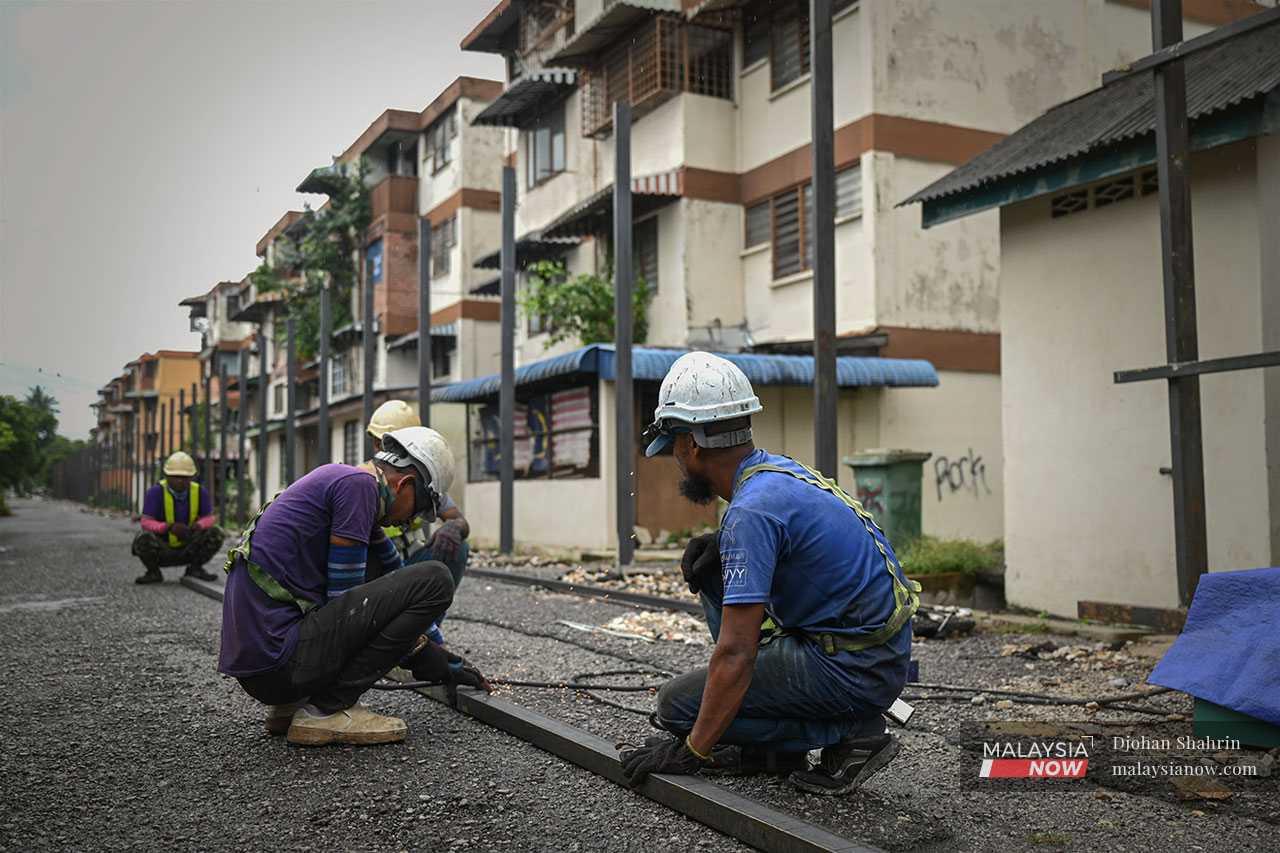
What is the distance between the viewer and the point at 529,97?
1084 inches

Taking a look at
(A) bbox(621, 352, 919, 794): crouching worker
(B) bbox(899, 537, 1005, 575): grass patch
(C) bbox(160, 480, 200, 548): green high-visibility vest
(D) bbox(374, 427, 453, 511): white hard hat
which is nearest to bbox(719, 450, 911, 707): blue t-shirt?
(A) bbox(621, 352, 919, 794): crouching worker

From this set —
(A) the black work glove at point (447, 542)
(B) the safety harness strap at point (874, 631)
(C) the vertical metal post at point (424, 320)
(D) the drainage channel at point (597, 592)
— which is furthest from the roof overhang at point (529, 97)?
(B) the safety harness strap at point (874, 631)

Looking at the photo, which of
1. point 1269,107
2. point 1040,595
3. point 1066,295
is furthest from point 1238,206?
point 1040,595

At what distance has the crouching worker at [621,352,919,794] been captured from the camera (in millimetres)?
4062

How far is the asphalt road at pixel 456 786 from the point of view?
408cm

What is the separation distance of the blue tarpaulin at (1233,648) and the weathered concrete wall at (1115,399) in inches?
148

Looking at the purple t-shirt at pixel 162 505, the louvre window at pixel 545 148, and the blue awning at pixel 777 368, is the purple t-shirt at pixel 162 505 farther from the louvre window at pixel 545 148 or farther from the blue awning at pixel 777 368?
the louvre window at pixel 545 148

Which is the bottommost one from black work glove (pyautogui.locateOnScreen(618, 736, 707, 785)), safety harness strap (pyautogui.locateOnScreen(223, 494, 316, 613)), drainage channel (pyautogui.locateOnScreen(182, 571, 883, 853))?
drainage channel (pyautogui.locateOnScreen(182, 571, 883, 853))

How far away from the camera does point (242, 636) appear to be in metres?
5.23

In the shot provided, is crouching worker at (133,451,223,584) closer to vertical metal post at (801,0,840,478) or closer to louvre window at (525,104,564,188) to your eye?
vertical metal post at (801,0,840,478)

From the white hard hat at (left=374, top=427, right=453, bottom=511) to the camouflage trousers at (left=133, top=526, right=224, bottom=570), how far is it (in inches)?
398

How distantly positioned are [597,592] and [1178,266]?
24.0 ft

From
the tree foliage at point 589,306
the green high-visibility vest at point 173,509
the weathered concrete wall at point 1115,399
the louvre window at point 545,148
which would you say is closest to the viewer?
the weathered concrete wall at point 1115,399

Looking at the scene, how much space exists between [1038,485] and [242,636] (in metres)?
7.83
